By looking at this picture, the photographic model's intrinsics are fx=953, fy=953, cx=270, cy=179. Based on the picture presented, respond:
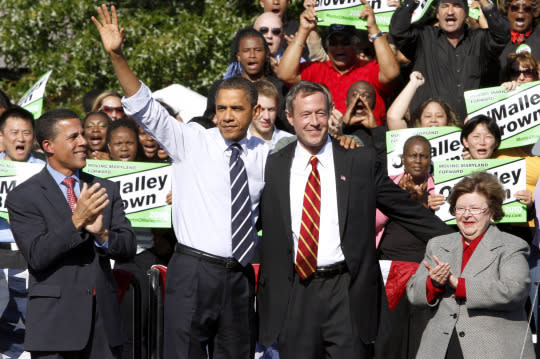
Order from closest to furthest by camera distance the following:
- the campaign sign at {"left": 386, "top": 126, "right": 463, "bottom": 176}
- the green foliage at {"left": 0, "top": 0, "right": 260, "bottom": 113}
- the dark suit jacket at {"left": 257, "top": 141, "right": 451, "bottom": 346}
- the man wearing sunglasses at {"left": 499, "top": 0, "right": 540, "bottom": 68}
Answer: the dark suit jacket at {"left": 257, "top": 141, "right": 451, "bottom": 346}
the campaign sign at {"left": 386, "top": 126, "right": 463, "bottom": 176}
the man wearing sunglasses at {"left": 499, "top": 0, "right": 540, "bottom": 68}
the green foliage at {"left": 0, "top": 0, "right": 260, "bottom": 113}

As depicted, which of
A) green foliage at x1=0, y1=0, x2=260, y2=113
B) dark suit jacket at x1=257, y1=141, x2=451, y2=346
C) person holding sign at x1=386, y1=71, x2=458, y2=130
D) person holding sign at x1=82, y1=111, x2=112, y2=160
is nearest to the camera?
dark suit jacket at x1=257, y1=141, x2=451, y2=346

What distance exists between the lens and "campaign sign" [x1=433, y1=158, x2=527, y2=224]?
26.7ft

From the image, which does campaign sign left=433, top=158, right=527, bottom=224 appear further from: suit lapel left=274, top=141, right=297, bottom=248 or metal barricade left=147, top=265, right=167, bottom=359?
metal barricade left=147, top=265, right=167, bottom=359

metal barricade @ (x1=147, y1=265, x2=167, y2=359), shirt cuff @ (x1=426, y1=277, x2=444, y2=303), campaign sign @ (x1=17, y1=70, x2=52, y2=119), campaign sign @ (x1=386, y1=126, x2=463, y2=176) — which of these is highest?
campaign sign @ (x1=17, y1=70, x2=52, y2=119)

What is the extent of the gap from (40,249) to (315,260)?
1.76m

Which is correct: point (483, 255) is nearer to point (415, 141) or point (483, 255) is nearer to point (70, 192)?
point (415, 141)

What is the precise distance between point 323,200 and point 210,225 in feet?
2.56

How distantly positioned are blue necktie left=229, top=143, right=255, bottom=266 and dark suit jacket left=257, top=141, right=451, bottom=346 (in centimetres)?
13

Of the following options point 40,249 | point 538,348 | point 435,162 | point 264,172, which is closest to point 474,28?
point 435,162

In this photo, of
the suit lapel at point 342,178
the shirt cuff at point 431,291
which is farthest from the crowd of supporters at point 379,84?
the suit lapel at point 342,178

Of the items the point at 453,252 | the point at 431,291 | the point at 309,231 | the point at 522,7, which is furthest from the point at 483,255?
the point at 522,7

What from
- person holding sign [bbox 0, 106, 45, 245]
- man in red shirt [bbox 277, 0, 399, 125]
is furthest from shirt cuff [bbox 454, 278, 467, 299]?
person holding sign [bbox 0, 106, 45, 245]

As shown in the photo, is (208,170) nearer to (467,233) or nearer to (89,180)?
(89,180)

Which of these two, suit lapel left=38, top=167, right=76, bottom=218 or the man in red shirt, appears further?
the man in red shirt
